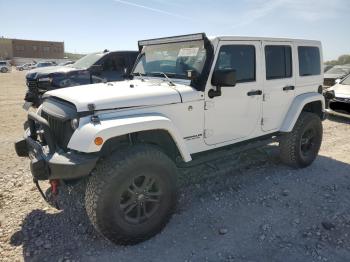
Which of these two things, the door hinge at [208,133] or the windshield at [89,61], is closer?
the door hinge at [208,133]

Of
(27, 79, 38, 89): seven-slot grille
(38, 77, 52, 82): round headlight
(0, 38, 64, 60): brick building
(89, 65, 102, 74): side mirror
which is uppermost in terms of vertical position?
(0, 38, 64, 60): brick building

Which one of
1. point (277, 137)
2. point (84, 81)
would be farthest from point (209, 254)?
point (84, 81)

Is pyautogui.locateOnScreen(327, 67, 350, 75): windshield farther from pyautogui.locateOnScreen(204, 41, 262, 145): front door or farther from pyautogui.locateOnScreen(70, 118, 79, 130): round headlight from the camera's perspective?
pyautogui.locateOnScreen(70, 118, 79, 130): round headlight

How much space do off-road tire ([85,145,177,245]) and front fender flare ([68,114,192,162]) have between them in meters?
0.24

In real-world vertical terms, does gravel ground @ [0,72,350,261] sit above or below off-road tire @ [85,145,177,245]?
below

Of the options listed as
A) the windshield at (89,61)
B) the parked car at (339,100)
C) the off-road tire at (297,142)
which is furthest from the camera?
the windshield at (89,61)

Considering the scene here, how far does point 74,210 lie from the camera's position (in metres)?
3.86

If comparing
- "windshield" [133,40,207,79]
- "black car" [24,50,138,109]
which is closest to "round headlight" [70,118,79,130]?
"windshield" [133,40,207,79]

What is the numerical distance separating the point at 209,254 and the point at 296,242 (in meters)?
0.93

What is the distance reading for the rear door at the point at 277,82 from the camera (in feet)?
15.0

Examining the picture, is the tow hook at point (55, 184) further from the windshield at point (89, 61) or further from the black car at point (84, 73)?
the windshield at point (89, 61)

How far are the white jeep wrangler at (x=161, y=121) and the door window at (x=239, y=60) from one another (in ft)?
0.04

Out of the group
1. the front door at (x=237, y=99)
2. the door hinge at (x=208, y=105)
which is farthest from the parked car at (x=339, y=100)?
the door hinge at (x=208, y=105)

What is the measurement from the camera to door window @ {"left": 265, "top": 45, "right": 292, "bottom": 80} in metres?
4.57
